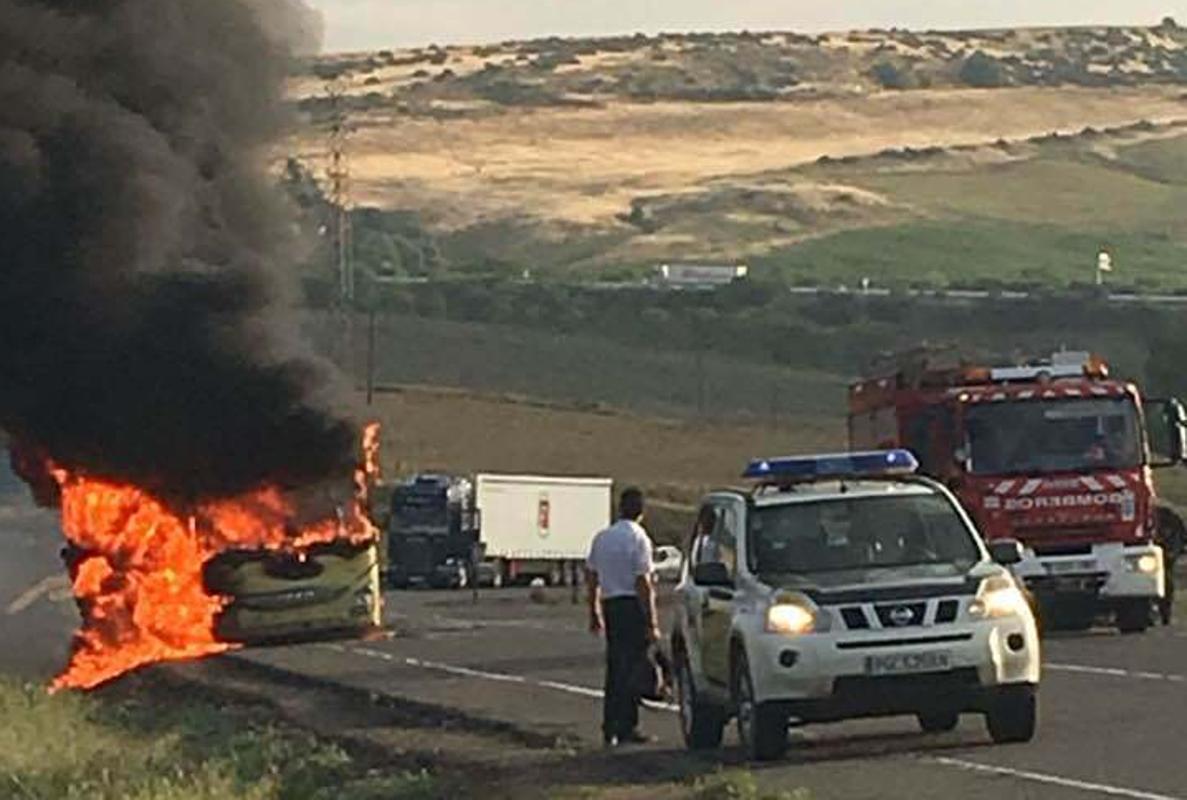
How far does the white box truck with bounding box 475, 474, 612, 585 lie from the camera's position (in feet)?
206

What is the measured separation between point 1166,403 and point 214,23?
11.2 m

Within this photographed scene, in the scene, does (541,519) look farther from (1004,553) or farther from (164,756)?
(1004,553)

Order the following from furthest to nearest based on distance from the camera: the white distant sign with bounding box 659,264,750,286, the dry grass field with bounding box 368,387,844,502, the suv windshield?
the white distant sign with bounding box 659,264,750,286 → the dry grass field with bounding box 368,387,844,502 → the suv windshield

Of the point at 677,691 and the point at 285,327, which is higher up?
the point at 285,327

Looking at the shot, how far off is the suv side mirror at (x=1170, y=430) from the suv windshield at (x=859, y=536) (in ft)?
39.0

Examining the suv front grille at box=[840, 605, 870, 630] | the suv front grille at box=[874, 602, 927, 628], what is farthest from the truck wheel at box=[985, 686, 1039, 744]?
the suv front grille at box=[840, 605, 870, 630]

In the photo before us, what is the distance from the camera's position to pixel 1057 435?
111 ft

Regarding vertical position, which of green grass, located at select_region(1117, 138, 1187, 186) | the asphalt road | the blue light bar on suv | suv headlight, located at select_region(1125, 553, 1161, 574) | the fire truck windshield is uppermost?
green grass, located at select_region(1117, 138, 1187, 186)

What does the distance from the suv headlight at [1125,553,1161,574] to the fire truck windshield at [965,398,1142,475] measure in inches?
36.4

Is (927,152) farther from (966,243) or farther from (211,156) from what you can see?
(211,156)

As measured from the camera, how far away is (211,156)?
36.6 m

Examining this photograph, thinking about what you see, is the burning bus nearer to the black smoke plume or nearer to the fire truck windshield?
the black smoke plume

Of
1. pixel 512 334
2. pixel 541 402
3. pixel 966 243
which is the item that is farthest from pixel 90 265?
pixel 966 243

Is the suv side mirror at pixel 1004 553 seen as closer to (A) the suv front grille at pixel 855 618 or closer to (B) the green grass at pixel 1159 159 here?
(A) the suv front grille at pixel 855 618
